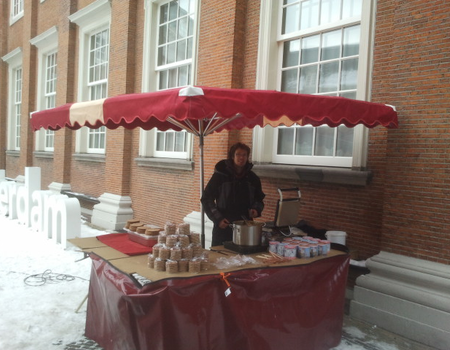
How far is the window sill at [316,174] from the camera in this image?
5.14 meters

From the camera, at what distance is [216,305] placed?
3197 mm

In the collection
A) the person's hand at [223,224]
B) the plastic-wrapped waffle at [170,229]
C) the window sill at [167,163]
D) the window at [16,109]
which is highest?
the window at [16,109]

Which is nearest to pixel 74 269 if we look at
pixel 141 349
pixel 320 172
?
pixel 141 349

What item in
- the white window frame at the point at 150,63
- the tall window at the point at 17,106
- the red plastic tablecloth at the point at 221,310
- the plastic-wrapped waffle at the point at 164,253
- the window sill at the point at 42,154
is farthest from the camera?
the tall window at the point at 17,106

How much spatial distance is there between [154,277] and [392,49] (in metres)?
4.05

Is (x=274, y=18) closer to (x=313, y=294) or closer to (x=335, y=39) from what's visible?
(x=335, y=39)

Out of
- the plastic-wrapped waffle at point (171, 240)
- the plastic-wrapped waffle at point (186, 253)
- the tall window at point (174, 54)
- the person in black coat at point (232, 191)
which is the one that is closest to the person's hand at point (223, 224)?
the person in black coat at point (232, 191)

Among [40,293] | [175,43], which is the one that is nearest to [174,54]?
[175,43]

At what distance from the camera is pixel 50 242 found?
8.26 meters

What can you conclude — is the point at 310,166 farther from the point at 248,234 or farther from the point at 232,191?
the point at 248,234

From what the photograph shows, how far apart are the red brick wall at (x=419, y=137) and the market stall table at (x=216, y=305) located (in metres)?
1.08

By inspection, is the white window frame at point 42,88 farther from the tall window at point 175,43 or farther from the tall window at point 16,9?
the tall window at point 175,43

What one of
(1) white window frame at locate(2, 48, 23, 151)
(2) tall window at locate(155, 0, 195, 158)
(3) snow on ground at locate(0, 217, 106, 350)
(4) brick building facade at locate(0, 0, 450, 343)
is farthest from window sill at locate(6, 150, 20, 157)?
(2) tall window at locate(155, 0, 195, 158)

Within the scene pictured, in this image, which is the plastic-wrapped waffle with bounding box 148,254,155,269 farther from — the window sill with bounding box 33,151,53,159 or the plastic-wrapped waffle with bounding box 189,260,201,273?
the window sill with bounding box 33,151,53,159
